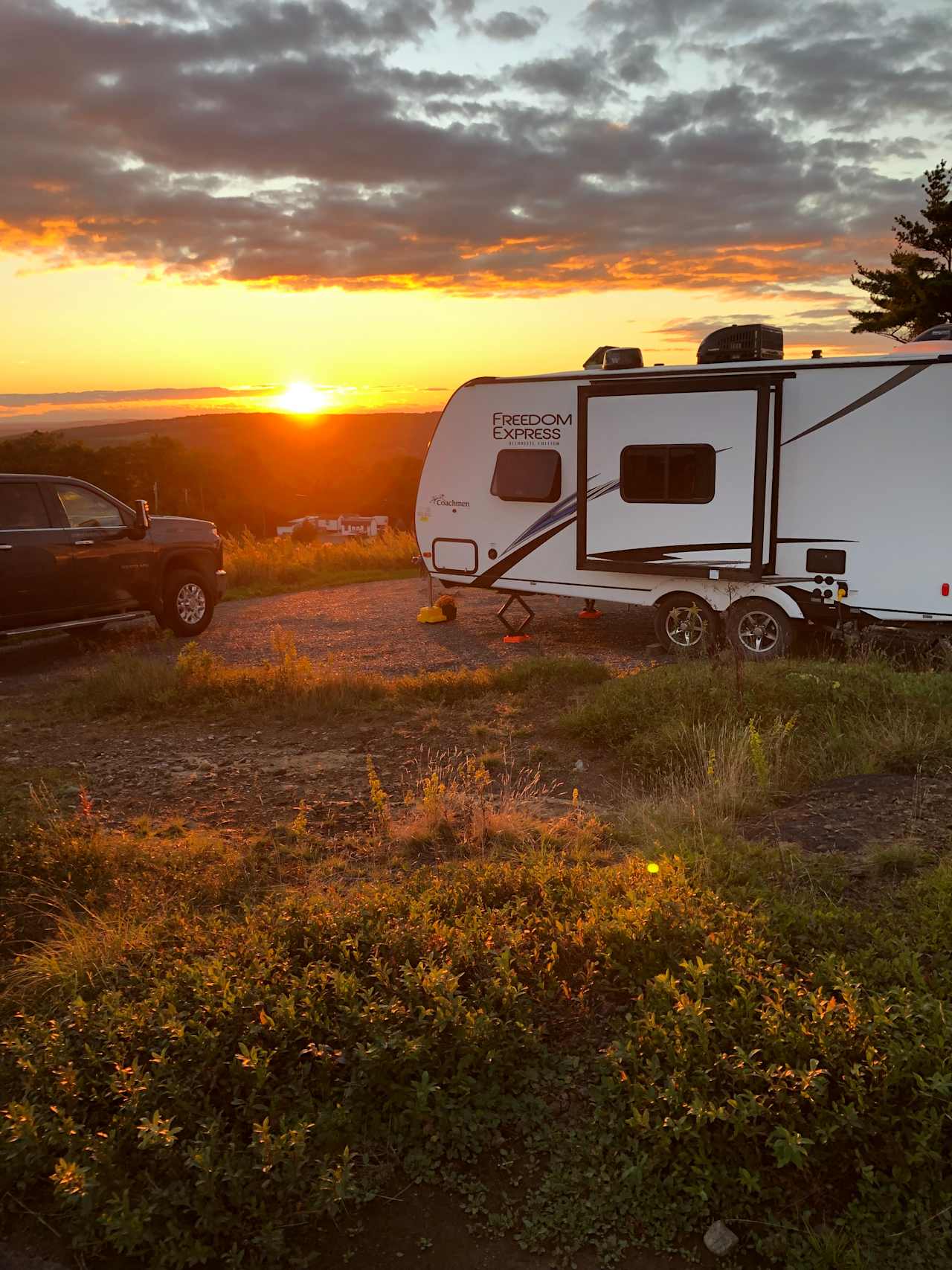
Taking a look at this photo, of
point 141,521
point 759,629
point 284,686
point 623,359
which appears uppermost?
point 623,359

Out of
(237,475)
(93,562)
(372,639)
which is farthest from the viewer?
(237,475)

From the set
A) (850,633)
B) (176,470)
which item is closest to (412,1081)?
(850,633)

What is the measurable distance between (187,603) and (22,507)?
2558 mm

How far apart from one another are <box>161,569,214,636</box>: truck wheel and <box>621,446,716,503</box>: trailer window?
5.55 m

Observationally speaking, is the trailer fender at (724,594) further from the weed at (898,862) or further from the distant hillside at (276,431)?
the distant hillside at (276,431)

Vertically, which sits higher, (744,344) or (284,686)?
(744,344)

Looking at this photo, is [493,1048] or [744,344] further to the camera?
[744,344]

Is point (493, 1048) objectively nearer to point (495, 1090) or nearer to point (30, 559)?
point (495, 1090)

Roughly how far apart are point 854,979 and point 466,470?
30.9 ft

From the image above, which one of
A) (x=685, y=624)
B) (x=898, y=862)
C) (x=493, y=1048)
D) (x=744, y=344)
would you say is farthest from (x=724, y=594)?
(x=493, y=1048)

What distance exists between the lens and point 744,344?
408 inches

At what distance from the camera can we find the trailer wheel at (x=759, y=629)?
1010 centimetres

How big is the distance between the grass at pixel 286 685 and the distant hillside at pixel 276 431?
84.7m

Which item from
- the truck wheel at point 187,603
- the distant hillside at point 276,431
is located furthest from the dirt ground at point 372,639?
the distant hillside at point 276,431
